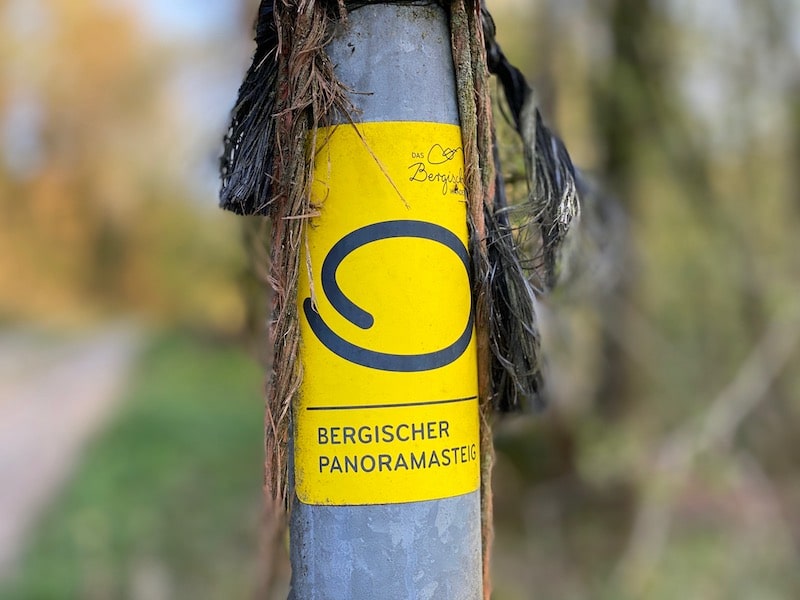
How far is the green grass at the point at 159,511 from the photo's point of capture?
5492mm

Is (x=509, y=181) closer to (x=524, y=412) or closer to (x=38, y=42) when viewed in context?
(x=524, y=412)

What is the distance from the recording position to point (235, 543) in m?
6.33

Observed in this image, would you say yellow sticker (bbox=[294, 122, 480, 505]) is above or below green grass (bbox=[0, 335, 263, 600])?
above

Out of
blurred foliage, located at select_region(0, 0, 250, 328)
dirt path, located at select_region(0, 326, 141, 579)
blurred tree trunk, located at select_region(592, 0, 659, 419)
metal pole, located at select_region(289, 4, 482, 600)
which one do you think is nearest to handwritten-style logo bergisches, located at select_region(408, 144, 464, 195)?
metal pole, located at select_region(289, 4, 482, 600)

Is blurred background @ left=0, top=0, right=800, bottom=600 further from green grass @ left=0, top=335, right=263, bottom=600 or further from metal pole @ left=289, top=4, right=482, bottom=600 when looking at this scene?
metal pole @ left=289, top=4, right=482, bottom=600

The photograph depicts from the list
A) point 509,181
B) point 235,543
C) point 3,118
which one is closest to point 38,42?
point 3,118

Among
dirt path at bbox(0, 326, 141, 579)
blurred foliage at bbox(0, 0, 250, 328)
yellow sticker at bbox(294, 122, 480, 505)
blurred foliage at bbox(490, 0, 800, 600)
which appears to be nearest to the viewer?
yellow sticker at bbox(294, 122, 480, 505)

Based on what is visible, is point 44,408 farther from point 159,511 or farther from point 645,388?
point 645,388

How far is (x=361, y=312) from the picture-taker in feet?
3.53

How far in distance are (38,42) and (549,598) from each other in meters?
18.3

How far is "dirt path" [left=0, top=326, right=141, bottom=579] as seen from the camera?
25.1 feet

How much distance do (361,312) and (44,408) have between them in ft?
38.3

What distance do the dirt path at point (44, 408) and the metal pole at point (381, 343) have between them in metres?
5.52

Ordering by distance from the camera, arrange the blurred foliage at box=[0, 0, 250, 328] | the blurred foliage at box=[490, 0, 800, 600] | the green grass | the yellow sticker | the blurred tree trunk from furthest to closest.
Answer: the blurred foliage at box=[0, 0, 250, 328] < the green grass < the blurred tree trunk < the blurred foliage at box=[490, 0, 800, 600] < the yellow sticker
